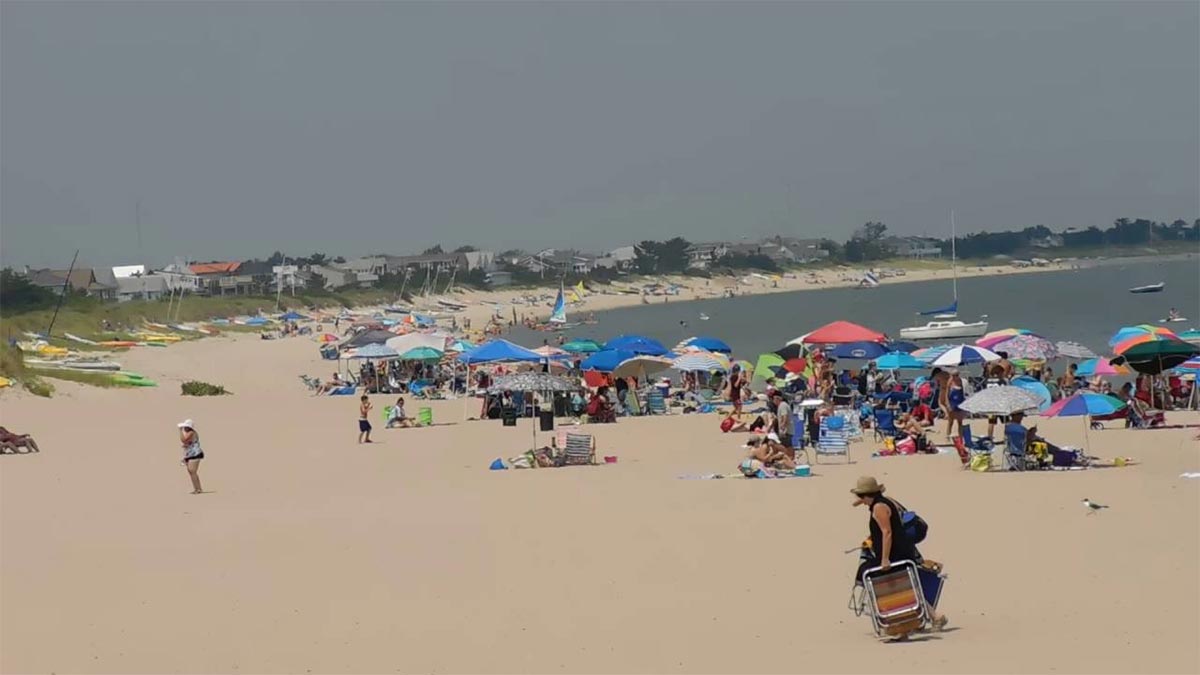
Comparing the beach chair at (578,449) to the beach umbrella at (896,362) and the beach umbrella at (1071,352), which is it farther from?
the beach umbrella at (1071,352)

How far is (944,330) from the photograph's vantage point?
2286 inches

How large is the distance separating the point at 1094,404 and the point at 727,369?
40.5 feet

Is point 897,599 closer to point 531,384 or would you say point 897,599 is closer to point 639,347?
point 531,384

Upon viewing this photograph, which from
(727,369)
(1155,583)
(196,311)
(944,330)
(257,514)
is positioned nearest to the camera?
(1155,583)

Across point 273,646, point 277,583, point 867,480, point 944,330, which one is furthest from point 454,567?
point 944,330

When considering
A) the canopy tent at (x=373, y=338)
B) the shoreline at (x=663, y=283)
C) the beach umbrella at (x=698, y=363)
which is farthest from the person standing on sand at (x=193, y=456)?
the shoreline at (x=663, y=283)

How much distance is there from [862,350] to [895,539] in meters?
18.9

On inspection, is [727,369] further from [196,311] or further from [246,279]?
[246,279]

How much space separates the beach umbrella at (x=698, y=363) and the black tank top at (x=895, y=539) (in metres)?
18.3

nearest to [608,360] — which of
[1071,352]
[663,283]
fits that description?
[1071,352]

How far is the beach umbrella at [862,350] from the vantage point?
85.3 feet

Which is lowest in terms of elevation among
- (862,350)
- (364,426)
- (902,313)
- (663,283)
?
(902,313)

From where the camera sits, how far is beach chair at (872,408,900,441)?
18.6m

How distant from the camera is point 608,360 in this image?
26.4 m
